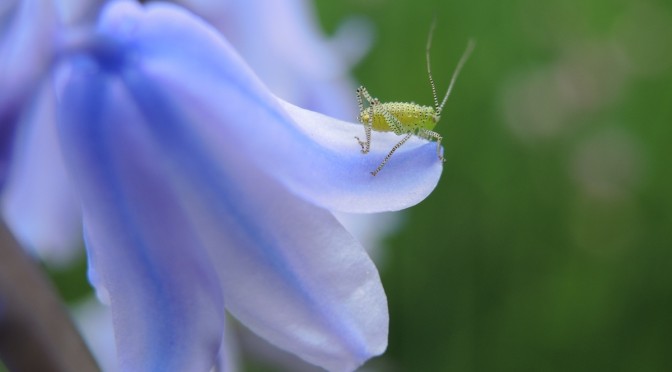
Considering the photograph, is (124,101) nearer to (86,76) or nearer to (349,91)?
(86,76)

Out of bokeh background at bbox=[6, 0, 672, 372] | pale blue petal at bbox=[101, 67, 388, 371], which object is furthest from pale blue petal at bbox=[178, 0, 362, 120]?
pale blue petal at bbox=[101, 67, 388, 371]

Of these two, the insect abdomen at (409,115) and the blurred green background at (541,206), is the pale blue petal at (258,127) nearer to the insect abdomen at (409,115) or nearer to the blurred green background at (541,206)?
the insect abdomen at (409,115)

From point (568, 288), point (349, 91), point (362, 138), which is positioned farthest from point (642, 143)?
point (362, 138)

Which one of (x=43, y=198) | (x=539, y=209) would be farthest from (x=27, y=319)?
(x=539, y=209)

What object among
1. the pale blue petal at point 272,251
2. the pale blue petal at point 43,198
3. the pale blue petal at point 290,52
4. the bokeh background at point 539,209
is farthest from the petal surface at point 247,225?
the bokeh background at point 539,209

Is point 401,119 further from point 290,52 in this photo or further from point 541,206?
point 541,206

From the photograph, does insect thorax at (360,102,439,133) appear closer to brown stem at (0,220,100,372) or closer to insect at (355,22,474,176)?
→ insect at (355,22,474,176)
